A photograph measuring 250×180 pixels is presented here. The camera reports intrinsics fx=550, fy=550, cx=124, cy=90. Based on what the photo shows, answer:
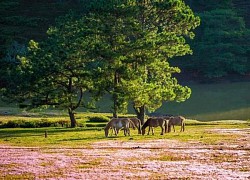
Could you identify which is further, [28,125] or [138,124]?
[28,125]

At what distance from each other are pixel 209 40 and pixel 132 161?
75210 millimetres

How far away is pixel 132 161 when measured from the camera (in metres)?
23.2

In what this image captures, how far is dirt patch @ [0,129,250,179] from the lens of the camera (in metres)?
19.5

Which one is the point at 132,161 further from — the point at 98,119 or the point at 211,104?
the point at 211,104

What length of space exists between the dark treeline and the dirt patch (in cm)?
5731

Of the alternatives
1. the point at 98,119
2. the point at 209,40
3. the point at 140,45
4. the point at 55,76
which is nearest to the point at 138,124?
the point at 140,45

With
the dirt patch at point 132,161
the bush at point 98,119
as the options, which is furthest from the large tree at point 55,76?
the dirt patch at point 132,161

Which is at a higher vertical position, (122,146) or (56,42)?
(56,42)

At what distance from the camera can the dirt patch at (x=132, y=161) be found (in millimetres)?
19547

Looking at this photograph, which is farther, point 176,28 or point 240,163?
point 176,28

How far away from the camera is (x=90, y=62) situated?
50000mm

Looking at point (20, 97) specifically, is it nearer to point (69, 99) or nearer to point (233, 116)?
point (69, 99)

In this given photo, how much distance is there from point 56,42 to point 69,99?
561cm

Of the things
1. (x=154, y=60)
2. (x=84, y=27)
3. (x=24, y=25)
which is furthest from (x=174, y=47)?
(x=24, y=25)
